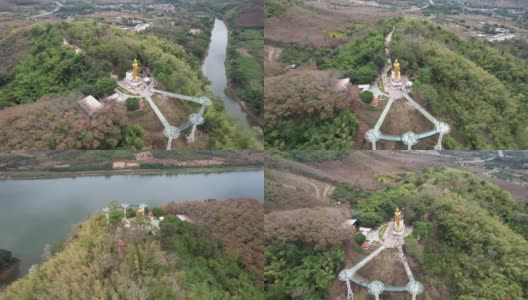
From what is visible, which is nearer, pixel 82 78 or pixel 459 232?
pixel 459 232

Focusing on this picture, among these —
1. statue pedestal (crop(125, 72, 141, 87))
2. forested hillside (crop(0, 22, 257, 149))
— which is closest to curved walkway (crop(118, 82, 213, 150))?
statue pedestal (crop(125, 72, 141, 87))

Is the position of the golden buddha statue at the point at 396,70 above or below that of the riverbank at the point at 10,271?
above

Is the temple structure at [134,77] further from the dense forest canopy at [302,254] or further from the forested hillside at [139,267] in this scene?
the dense forest canopy at [302,254]

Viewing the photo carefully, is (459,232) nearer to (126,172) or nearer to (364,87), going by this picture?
(364,87)

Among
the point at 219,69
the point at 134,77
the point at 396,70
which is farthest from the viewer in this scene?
the point at 219,69

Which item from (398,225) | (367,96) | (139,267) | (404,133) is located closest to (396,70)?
(367,96)

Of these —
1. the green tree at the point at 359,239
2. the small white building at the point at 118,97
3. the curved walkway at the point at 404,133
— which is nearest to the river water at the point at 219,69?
the small white building at the point at 118,97
